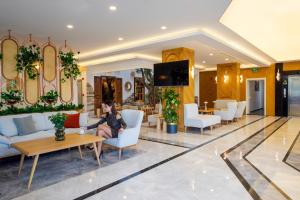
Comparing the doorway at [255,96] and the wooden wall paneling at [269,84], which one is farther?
the doorway at [255,96]

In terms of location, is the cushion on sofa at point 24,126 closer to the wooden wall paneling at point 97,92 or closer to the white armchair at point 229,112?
the white armchair at point 229,112

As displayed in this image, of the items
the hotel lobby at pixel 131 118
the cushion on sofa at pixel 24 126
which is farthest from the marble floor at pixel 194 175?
the cushion on sofa at pixel 24 126

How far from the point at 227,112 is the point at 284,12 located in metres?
4.18

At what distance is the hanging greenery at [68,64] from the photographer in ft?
20.6

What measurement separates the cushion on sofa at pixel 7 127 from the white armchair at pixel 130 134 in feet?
6.29

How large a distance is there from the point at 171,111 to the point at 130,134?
2623 millimetres

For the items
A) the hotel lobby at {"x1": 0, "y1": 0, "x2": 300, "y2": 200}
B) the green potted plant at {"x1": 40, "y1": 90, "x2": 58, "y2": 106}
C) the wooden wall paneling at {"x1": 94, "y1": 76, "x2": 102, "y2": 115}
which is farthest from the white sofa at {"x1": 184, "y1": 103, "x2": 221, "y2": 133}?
the wooden wall paneling at {"x1": 94, "y1": 76, "x2": 102, "y2": 115}

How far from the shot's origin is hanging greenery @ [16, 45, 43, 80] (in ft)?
18.0

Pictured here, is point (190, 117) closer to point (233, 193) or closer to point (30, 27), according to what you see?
point (233, 193)

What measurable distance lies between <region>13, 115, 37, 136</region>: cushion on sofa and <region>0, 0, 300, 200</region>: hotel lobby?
2 centimetres

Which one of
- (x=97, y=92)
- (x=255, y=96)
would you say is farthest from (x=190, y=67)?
(x=255, y=96)

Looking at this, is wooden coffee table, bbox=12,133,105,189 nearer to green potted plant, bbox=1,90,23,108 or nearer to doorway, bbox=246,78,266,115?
green potted plant, bbox=1,90,23,108

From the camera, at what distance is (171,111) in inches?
266

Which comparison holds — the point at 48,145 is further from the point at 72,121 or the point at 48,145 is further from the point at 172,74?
the point at 172,74
